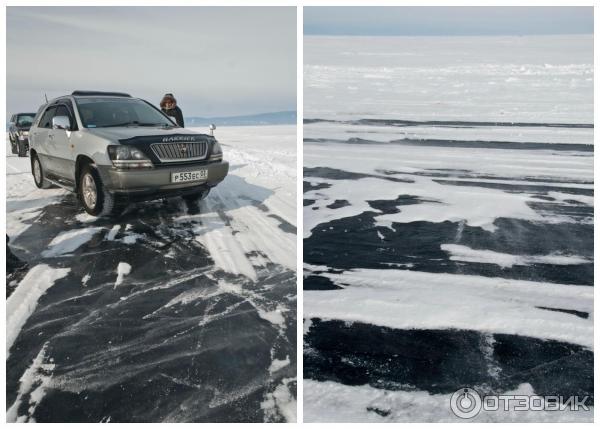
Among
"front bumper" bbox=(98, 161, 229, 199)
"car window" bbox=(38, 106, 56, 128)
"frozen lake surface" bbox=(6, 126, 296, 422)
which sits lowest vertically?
"frozen lake surface" bbox=(6, 126, 296, 422)

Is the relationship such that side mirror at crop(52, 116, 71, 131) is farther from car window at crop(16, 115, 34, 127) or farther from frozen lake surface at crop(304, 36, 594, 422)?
car window at crop(16, 115, 34, 127)

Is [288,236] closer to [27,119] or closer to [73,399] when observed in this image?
[73,399]

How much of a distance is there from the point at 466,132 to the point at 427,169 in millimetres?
3989

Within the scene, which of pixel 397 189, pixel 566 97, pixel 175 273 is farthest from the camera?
pixel 566 97

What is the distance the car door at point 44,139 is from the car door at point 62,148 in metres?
0.14

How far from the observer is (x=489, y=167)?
780 cm

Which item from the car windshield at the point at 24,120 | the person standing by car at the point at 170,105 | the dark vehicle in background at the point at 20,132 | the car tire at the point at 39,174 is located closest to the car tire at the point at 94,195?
the car tire at the point at 39,174

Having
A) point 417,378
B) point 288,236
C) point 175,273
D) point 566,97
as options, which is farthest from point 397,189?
point 566,97

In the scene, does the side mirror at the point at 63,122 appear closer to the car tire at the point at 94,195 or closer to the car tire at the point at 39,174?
the car tire at the point at 94,195

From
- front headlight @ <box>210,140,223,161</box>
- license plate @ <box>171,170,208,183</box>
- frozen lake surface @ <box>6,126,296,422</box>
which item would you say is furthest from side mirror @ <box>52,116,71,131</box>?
front headlight @ <box>210,140,223,161</box>

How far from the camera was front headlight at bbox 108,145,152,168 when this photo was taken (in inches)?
201

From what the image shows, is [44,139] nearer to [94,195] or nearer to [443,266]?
[94,195]

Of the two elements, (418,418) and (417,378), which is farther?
(417,378)

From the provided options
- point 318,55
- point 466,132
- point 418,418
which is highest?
point 318,55
